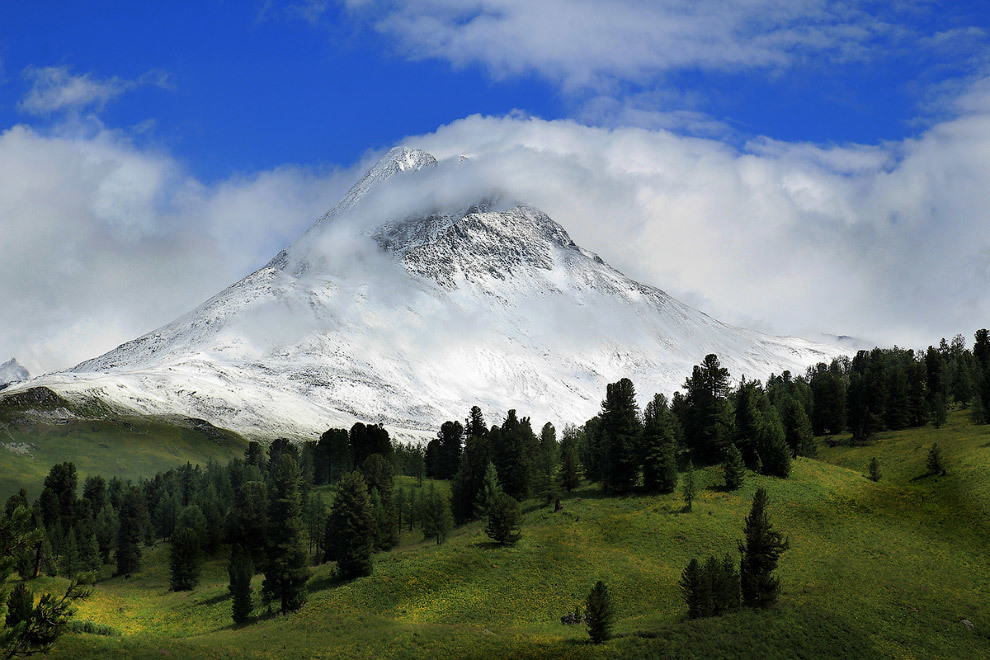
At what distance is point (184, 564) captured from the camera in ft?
361

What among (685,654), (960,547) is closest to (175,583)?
(685,654)

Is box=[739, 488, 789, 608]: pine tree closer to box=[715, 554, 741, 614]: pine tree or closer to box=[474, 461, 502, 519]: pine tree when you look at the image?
box=[715, 554, 741, 614]: pine tree

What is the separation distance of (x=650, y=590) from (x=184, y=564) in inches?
2837

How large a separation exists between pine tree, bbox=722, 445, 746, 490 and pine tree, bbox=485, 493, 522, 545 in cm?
3469

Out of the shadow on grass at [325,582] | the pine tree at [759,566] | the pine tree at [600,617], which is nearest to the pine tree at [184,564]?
the shadow on grass at [325,582]

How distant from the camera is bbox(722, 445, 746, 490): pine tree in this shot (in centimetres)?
10538

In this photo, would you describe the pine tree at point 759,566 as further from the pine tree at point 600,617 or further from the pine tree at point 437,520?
the pine tree at point 437,520

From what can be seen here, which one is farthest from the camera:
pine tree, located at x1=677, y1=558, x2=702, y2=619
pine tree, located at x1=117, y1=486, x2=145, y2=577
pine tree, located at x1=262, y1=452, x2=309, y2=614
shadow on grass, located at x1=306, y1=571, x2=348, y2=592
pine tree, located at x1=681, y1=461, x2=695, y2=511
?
pine tree, located at x1=117, y1=486, x2=145, y2=577

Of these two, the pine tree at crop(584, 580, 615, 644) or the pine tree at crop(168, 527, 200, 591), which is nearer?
the pine tree at crop(584, 580, 615, 644)

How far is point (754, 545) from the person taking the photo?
2657 inches

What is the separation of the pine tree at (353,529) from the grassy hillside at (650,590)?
231 cm

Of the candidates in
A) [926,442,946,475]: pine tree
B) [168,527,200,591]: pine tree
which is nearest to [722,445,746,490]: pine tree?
[926,442,946,475]: pine tree

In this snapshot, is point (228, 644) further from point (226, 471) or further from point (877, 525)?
point (226, 471)

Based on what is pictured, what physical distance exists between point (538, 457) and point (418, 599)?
48897 millimetres
